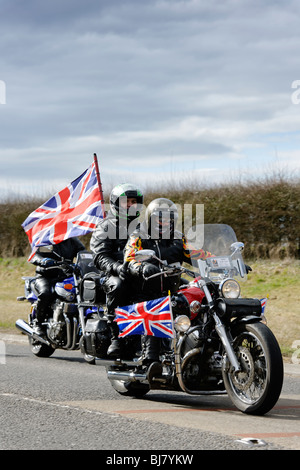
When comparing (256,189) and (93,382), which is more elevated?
(256,189)

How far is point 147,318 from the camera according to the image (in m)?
6.90

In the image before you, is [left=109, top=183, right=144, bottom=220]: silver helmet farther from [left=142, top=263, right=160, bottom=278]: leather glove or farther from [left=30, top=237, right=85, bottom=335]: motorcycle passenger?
[left=30, top=237, right=85, bottom=335]: motorcycle passenger

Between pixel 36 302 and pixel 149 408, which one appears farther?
pixel 36 302

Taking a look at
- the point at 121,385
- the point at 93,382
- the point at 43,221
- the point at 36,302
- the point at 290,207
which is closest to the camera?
the point at 121,385

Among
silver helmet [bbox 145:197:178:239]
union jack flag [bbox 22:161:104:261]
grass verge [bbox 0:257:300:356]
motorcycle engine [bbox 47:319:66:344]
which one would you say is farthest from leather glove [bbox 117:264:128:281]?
union jack flag [bbox 22:161:104:261]

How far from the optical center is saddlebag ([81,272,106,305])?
8164 mm

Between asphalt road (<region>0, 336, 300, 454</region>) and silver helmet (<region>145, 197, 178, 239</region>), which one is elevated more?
silver helmet (<region>145, 197, 178, 239</region>)

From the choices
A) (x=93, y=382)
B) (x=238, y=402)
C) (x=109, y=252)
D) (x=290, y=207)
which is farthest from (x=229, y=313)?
(x=290, y=207)

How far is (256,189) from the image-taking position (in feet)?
61.2

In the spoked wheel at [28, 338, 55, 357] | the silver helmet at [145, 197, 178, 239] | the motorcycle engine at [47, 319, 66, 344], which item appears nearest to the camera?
the silver helmet at [145, 197, 178, 239]

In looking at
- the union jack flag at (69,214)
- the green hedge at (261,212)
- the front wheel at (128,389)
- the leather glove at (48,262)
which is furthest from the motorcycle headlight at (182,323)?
the green hedge at (261,212)

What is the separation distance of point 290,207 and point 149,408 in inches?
459

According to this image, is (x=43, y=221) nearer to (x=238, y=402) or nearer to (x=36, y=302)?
(x=36, y=302)

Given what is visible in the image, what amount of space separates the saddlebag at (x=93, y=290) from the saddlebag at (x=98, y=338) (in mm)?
400
